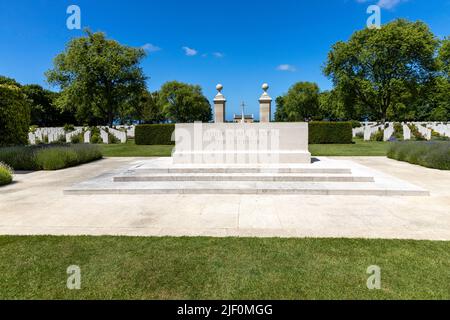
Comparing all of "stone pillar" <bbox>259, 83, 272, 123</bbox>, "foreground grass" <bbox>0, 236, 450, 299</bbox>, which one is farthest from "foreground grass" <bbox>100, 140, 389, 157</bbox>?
"foreground grass" <bbox>0, 236, 450, 299</bbox>

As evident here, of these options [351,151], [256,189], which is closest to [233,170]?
[256,189]

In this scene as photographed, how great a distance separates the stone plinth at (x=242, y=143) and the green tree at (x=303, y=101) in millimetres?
67046

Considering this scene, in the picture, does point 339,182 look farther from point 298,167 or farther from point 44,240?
point 44,240

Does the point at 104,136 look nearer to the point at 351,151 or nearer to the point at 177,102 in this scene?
the point at 351,151

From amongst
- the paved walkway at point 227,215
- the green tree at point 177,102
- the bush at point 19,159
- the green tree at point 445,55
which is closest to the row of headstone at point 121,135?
the bush at point 19,159

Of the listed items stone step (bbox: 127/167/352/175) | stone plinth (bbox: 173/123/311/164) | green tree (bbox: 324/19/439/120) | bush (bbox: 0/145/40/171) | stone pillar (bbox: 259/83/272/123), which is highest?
green tree (bbox: 324/19/439/120)

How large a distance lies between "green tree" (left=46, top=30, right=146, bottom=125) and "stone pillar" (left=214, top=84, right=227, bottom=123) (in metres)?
29.5

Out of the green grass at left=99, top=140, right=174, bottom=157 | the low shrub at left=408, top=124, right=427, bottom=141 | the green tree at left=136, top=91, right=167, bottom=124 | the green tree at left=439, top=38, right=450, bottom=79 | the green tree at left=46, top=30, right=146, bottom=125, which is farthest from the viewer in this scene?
the green tree at left=136, top=91, right=167, bottom=124

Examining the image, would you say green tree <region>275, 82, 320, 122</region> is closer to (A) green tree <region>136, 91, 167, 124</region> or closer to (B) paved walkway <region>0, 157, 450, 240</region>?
(A) green tree <region>136, 91, 167, 124</region>

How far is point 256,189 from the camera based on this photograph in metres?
6.93

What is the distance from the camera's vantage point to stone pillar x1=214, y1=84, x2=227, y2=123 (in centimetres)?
1064

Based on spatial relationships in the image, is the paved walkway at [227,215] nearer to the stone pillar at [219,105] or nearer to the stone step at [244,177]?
the stone step at [244,177]

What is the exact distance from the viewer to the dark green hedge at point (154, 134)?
24.5 meters
